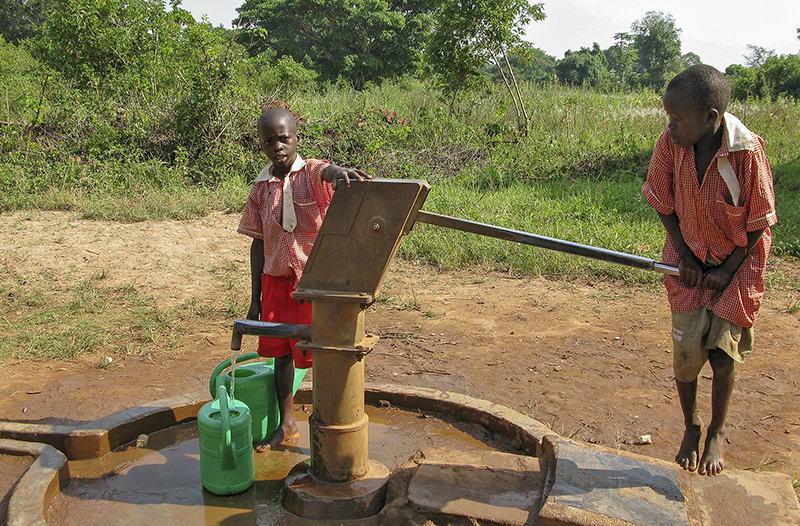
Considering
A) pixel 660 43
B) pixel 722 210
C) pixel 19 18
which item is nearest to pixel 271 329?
pixel 722 210

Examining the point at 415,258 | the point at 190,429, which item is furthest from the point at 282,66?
the point at 190,429

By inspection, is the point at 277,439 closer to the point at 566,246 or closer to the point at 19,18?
the point at 566,246

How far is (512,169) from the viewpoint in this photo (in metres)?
8.53

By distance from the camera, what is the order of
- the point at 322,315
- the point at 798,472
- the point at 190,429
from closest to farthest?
the point at 322,315, the point at 798,472, the point at 190,429

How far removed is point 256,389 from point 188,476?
0.42 meters

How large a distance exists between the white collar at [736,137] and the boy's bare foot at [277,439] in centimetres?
202

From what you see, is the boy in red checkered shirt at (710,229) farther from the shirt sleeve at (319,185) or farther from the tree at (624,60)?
the tree at (624,60)

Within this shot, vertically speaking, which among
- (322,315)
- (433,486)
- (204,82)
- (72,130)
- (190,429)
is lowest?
(190,429)

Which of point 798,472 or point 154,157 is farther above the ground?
point 154,157

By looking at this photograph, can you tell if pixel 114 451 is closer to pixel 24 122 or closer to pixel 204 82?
pixel 204 82

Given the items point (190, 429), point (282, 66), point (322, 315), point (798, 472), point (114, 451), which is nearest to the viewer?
point (322, 315)

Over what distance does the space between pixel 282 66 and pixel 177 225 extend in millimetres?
11215

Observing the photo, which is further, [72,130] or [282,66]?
[282,66]

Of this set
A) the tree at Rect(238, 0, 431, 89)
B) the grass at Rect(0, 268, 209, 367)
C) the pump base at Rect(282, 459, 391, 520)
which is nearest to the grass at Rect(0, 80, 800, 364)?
the grass at Rect(0, 268, 209, 367)
